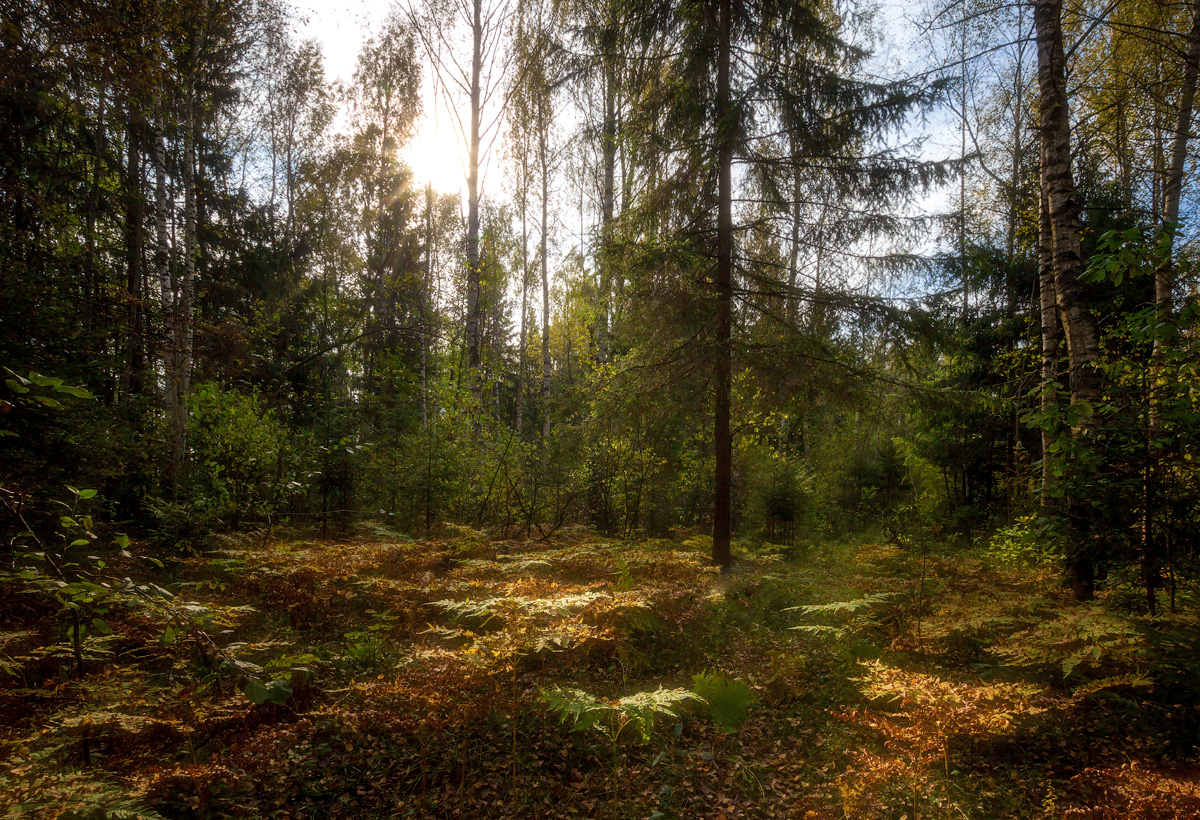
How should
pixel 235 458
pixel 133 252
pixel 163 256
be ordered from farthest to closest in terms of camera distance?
pixel 133 252 < pixel 163 256 < pixel 235 458

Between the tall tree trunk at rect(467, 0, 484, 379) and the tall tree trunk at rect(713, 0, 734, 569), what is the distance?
15.8ft

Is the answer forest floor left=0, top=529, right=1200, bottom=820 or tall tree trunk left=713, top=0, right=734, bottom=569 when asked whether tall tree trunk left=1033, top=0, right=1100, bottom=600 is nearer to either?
forest floor left=0, top=529, right=1200, bottom=820

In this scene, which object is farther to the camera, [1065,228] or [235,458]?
[235,458]

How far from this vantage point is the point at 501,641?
9.07 feet

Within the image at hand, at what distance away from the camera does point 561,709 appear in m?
2.83

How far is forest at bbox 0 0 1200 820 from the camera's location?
2.76 m

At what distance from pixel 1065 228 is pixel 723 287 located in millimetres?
3317

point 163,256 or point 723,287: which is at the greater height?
point 163,256

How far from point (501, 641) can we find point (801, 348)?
16.3ft

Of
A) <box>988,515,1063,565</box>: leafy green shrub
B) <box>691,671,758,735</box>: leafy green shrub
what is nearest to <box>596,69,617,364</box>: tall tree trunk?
<box>691,671,758,735</box>: leafy green shrub

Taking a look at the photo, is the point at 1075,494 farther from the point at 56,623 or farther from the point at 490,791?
the point at 56,623

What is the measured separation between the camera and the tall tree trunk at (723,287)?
655 centimetres

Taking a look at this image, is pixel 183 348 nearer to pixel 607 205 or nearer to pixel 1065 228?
pixel 607 205

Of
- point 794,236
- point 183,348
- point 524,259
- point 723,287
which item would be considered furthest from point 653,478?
point 524,259
